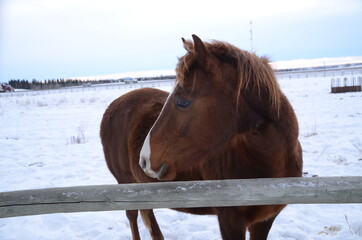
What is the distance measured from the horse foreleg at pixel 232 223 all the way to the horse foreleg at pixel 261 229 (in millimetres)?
367

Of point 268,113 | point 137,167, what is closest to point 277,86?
point 268,113

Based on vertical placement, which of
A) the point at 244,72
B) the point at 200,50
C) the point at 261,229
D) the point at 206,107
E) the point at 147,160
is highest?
the point at 200,50

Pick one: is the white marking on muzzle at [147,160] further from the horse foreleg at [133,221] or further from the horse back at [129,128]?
the horse foreleg at [133,221]

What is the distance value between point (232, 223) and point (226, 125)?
0.83m

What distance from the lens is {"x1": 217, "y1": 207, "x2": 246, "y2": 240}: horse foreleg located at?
6.66 feet

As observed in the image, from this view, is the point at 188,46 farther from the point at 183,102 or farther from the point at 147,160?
the point at 147,160

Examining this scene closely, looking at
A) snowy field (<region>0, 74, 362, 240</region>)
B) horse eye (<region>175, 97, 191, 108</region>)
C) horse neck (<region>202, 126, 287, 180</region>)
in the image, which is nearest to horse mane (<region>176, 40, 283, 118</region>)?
horse eye (<region>175, 97, 191, 108</region>)

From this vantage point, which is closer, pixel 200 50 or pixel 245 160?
pixel 200 50

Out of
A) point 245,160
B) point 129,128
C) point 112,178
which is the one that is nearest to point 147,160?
point 245,160

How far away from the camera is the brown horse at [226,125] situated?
1.81 m

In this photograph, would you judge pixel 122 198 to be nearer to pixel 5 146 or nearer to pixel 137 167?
pixel 137 167

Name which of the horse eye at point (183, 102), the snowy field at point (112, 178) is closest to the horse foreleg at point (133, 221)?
the snowy field at point (112, 178)

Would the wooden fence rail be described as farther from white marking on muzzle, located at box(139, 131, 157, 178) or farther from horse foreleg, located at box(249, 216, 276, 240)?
horse foreleg, located at box(249, 216, 276, 240)

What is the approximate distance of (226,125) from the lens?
1841mm
